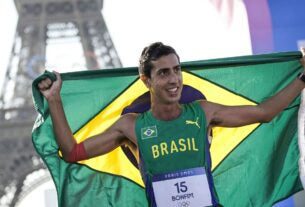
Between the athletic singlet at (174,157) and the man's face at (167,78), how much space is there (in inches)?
6.0

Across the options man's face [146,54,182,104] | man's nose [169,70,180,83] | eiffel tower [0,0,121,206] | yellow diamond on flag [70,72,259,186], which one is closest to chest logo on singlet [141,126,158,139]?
man's face [146,54,182,104]

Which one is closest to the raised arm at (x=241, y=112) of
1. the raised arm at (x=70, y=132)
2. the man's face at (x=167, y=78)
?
the man's face at (x=167, y=78)

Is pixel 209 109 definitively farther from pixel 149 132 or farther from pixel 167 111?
pixel 149 132

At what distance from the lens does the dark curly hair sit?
2557 mm

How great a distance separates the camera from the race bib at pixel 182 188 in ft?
8.30

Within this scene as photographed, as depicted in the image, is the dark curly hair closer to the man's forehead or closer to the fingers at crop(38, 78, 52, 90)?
the man's forehead

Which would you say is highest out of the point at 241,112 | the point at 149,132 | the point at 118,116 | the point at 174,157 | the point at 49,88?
the point at 118,116

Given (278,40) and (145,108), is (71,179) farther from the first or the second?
(278,40)

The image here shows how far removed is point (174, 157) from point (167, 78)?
0.37m

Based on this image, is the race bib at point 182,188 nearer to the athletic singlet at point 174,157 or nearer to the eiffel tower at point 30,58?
the athletic singlet at point 174,157

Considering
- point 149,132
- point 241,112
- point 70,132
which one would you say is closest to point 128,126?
point 149,132

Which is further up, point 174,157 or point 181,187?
point 174,157

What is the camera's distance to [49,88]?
2.62 meters

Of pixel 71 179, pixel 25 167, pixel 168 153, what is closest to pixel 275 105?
pixel 168 153
